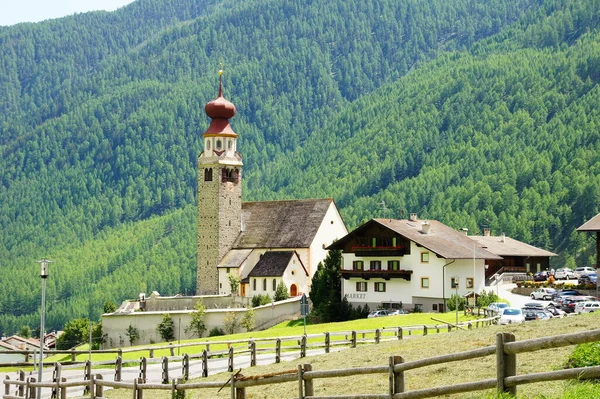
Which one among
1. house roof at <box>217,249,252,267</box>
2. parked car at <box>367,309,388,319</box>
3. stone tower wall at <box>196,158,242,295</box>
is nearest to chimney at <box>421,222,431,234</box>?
parked car at <box>367,309,388,319</box>

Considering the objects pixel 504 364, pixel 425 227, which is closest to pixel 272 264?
pixel 425 227

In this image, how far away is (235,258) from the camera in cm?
11988

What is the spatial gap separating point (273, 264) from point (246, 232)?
8.81 metres

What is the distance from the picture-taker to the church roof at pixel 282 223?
389 feet

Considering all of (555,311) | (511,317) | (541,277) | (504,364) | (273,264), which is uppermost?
(273,264)

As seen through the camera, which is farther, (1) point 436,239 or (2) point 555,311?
(1) point 436,239

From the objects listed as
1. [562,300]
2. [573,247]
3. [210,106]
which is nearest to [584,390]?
[562,300]

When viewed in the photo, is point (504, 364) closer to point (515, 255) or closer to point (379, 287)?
point (379, 287)

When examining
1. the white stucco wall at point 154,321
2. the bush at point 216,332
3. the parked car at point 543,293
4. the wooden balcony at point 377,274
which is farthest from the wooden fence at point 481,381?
the white stucco wall at point 154,321

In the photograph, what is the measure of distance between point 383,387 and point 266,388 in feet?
16.7

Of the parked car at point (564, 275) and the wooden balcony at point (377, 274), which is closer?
the wooden balcony at point (377, 274)

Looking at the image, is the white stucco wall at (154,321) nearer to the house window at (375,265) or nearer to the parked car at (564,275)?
the house window at (375,265)

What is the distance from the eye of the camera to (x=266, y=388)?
33469 millimetres

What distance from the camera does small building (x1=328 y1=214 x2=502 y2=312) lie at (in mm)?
93500
